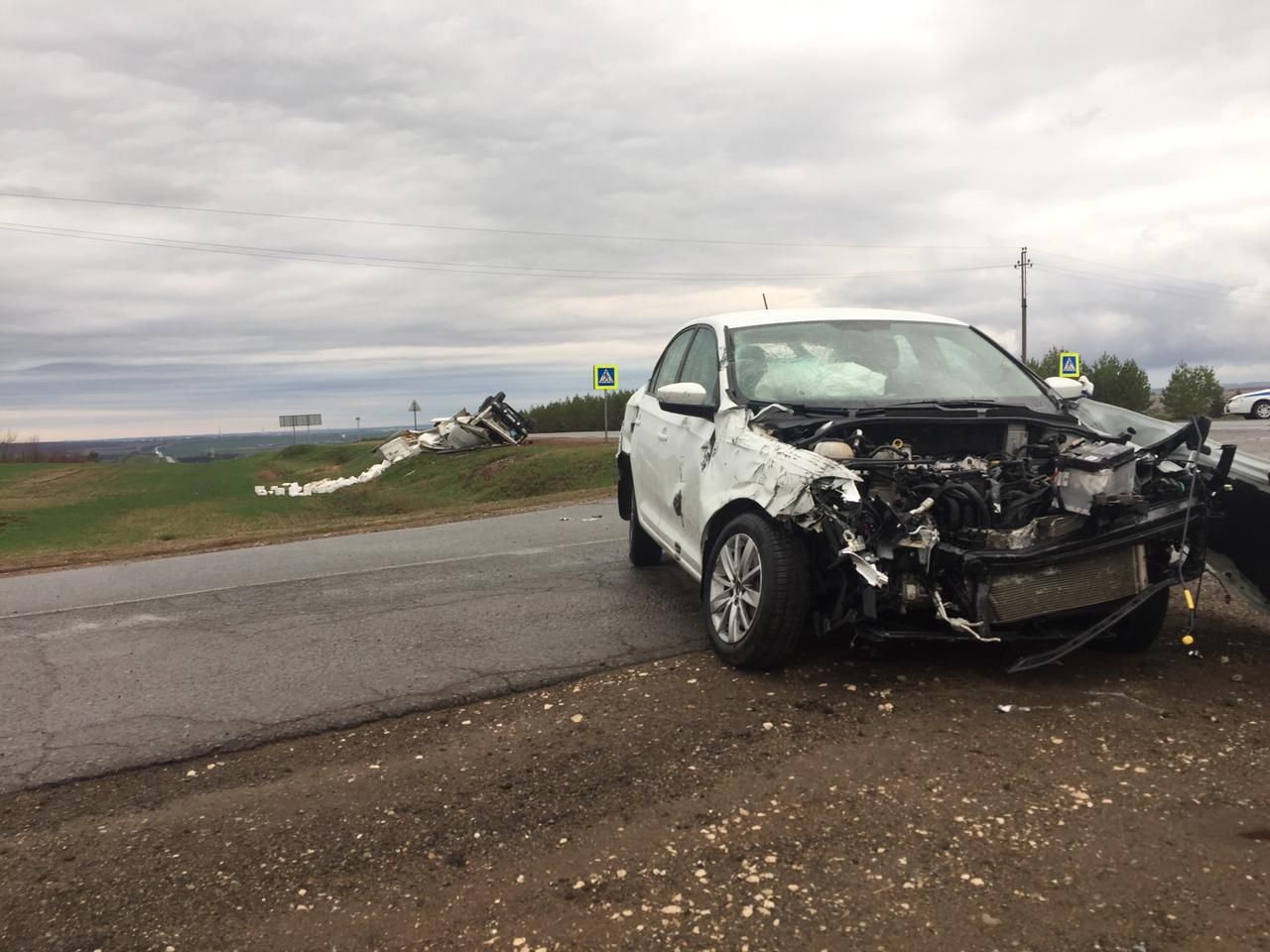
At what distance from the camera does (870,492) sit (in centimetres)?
428

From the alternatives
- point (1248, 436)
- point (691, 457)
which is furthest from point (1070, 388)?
point (1248, 436)

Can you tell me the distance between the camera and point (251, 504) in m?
29.6

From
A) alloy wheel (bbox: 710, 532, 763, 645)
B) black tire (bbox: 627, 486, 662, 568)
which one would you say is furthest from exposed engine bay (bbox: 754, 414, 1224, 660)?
black tire (bbox: 627, 486, 662, 568)

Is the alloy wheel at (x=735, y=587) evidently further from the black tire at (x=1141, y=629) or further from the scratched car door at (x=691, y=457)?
the black tire at (x=1141, y=629)

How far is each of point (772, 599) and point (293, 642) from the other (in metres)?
3.41

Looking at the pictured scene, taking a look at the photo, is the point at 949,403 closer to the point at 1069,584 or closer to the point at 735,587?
the point at 1069,584

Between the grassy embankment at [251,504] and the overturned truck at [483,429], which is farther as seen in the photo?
the overturned truck at [483,429]

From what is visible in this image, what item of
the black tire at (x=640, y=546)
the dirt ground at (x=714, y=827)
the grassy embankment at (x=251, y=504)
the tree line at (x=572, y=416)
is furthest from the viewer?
the tree line at (x=572, y=416)

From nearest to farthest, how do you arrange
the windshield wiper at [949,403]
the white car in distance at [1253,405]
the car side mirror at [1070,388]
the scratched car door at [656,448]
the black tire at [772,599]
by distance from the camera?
the black tire at [772,599] < the windshield wiper at [949,403] < the car side mirror at [1070,388] < the scratched car door at [656,448] < the white car in distance at [1253,405]

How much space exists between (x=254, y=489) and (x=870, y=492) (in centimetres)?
3817

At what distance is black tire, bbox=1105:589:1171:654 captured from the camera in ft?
14.8

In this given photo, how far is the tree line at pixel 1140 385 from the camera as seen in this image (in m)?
46.4

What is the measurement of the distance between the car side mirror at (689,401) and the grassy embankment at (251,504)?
949 cm

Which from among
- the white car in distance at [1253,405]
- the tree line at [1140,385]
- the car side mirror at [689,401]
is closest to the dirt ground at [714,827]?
the car side mirror at [689,401]
